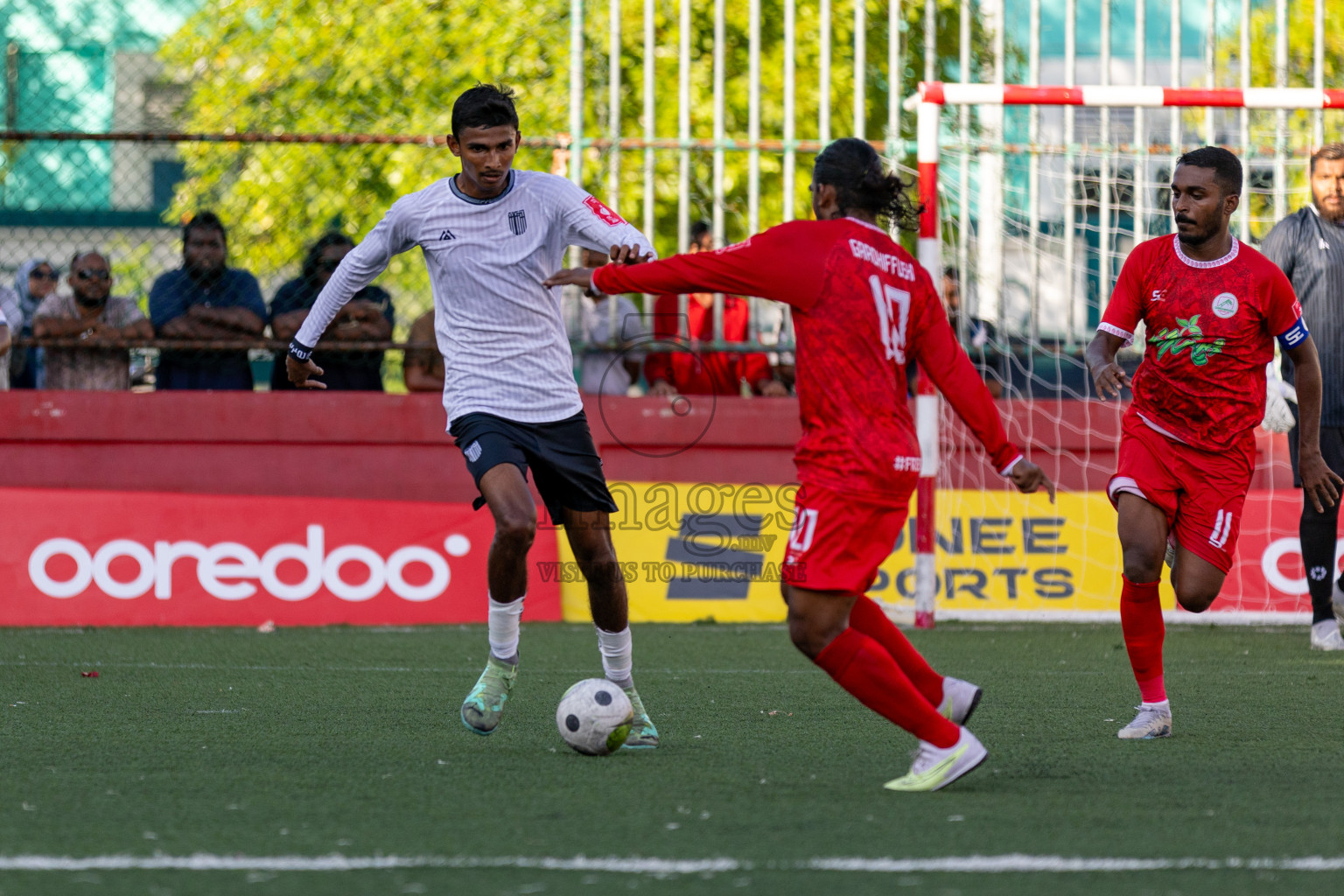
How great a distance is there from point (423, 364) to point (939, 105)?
12.2ft

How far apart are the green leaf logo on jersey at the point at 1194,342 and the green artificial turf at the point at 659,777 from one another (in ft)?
4.33

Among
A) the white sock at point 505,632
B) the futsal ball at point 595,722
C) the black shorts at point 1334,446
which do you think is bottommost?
the futsal ball at point 595,722

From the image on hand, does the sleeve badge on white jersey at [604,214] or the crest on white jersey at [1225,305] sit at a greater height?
the sleeve badge on white jersey at [604,214]

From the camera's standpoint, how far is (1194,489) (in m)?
5.83

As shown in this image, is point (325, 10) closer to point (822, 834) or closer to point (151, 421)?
point (151, 421)

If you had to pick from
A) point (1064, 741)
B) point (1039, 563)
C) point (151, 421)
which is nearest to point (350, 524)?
point (151, 421)

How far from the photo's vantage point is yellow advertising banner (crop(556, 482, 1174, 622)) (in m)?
10.4

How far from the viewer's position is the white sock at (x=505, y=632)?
18.9ft

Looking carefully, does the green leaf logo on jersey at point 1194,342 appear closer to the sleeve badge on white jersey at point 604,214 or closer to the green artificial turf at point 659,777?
the green artificial turf at point 659,777

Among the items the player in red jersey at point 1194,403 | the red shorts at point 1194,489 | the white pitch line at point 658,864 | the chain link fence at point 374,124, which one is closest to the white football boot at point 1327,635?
the player in red jersey at point 1194,403

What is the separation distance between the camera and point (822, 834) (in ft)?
13.2

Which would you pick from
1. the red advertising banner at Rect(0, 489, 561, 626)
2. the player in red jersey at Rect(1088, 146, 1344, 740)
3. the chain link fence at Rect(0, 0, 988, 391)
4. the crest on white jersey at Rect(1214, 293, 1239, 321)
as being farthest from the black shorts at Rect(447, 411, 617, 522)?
the chain link fence at Rect(0, 0, 988, 391)

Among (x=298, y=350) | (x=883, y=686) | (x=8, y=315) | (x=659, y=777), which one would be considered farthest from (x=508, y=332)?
(x=8, y=315)

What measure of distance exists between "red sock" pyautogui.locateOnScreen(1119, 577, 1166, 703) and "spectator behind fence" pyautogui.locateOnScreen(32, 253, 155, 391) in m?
6.92
